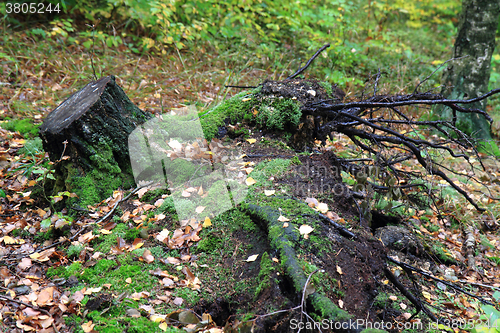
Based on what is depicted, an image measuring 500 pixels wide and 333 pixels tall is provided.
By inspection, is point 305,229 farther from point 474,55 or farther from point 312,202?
point 474,55

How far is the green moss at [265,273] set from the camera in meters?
1.92

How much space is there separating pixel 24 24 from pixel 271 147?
688 cm

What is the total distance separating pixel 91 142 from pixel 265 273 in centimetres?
209

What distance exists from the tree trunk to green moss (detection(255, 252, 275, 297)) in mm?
5165

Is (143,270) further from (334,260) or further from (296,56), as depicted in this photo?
(296,56)

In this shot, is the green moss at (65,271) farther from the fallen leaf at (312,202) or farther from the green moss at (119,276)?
the fallen leaf at (312,202)

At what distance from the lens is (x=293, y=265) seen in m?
1.89

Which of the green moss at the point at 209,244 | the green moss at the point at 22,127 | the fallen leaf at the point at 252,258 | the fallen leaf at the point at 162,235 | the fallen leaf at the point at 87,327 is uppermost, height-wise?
the fallen leaf at the point at 252,258

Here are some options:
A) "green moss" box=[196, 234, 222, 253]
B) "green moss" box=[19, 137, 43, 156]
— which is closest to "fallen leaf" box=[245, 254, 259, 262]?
"green moss" box=[196, 234, 222, 253]

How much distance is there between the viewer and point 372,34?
8914mm

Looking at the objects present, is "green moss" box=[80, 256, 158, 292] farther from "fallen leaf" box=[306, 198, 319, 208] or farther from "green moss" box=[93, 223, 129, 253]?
"fallen leaf" box=[306, 198, 319, 208]

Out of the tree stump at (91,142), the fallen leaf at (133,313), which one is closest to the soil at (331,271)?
the fallen leaf at (133,313)

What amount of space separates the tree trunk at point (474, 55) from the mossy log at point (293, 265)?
16.1 ft

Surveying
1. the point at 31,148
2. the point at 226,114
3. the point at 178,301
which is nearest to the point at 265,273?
the point at 178,301
